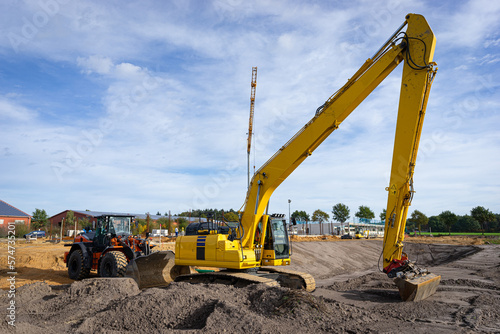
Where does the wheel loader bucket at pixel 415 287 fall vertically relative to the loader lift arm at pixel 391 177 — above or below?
below

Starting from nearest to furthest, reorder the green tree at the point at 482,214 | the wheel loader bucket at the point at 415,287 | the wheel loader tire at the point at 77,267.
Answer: the wheel loader bucket at the point at 415,287, the wheel loader tire at the point at 77,267, the green tree at the point at 482,214

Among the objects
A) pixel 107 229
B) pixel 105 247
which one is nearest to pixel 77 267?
pixel 105 247

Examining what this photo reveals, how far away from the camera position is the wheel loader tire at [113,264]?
43.4ft

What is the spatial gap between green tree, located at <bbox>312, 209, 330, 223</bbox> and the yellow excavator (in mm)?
72034

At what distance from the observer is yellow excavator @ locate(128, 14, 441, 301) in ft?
30.7

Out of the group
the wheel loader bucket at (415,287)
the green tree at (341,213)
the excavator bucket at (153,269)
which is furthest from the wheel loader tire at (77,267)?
the green tree at (341,213)

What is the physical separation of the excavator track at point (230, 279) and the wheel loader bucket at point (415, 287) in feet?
12.1

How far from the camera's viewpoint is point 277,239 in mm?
11078

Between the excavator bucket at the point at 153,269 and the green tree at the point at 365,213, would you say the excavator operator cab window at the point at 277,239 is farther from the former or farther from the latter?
the green tree at the point at 365,213

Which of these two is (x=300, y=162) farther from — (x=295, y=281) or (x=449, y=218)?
(x=449, y=218)

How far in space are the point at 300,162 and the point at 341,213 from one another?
7313 centimetres

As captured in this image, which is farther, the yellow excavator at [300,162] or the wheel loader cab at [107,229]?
the wheel loader cab at [107,229]

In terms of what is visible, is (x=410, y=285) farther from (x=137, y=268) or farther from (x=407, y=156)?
(x=137, y=268)

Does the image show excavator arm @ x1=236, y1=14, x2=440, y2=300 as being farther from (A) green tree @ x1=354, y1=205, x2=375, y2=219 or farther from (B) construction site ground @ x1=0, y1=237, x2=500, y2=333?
(A) green tree @ x1=354, y1=205, x2=375, y2=219
